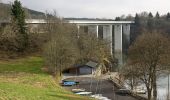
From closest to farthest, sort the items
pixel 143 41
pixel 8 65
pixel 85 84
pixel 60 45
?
pixel 143 41
pixel 85 84
pixel 60 45
pixel 8 65

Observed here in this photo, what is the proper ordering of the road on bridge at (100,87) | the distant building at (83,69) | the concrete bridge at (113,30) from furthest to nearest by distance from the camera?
the concrete bridge at (113,30), the distant building at (83,69), the road on bridge at (100,87)

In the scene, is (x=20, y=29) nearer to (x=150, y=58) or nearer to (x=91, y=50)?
(x=91, y=50)

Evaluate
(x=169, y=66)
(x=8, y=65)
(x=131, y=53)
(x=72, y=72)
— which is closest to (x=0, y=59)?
(x=8, y=65)

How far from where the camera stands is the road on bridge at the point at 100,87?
39.1m

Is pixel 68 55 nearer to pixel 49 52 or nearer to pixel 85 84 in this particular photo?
pixel 49 52

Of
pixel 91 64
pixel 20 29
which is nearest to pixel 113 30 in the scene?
pixel 20 29

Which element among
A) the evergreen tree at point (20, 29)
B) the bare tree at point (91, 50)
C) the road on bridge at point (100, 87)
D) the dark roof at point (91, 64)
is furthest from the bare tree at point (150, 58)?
the evergreen tree at point (20, 29)

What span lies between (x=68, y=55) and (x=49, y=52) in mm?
3535

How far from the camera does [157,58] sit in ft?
113

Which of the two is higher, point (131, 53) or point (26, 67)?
point (131, 53)

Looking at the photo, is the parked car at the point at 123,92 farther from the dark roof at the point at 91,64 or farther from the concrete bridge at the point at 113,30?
the concrete bridge at the point at 113,30

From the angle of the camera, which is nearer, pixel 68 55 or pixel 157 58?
pixel 157 58

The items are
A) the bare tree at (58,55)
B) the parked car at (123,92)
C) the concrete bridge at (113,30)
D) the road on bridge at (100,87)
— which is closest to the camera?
the road on bridge at (100,87)

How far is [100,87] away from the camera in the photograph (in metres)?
45.3
